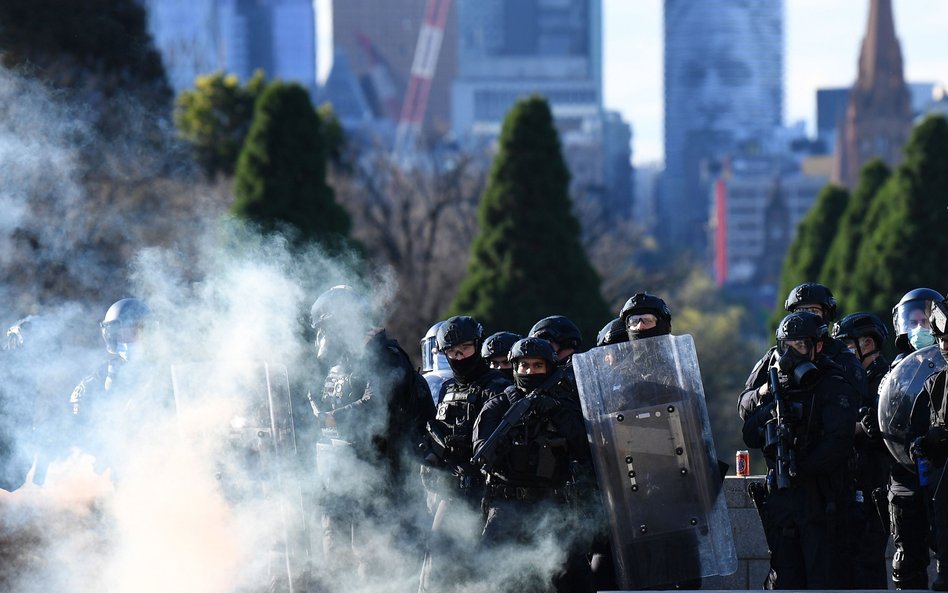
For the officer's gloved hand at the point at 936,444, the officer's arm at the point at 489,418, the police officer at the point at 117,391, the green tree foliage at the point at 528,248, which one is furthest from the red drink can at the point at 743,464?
the green tree foliage at the point at 528,248

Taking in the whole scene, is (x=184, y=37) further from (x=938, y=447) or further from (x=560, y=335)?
(x=938, y=447)

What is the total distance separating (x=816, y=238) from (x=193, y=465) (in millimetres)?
29708

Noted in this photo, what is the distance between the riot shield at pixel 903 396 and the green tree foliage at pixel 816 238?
27.5 metres

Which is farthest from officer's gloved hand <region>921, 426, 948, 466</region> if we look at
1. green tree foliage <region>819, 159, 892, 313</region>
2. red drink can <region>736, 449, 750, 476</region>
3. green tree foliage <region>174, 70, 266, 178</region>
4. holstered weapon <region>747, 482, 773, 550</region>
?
green tree foliage <region>174, 70, 266, 178</region>

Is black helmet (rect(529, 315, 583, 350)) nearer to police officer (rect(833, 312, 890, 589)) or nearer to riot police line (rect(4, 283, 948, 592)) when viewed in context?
riot police line (rect(4, 283, 948, 592))

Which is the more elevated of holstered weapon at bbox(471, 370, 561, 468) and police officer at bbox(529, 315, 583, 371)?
police officer at bbox(529, 315, 583, 371)

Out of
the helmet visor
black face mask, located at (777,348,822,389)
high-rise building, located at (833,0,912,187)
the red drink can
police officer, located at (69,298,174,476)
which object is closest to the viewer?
black face mask, located at (777,348,822,389)

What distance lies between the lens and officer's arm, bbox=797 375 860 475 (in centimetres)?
842

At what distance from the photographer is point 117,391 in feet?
35.5

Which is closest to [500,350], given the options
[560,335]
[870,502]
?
[560,335]

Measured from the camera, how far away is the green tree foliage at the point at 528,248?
25.9 meters

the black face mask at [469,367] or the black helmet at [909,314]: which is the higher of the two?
the black helmet at [909,314]

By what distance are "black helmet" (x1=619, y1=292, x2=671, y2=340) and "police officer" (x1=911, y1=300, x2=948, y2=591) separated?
171 cm

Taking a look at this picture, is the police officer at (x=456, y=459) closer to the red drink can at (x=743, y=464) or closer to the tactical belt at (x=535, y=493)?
the tactical belt at (x=535, y=493)
